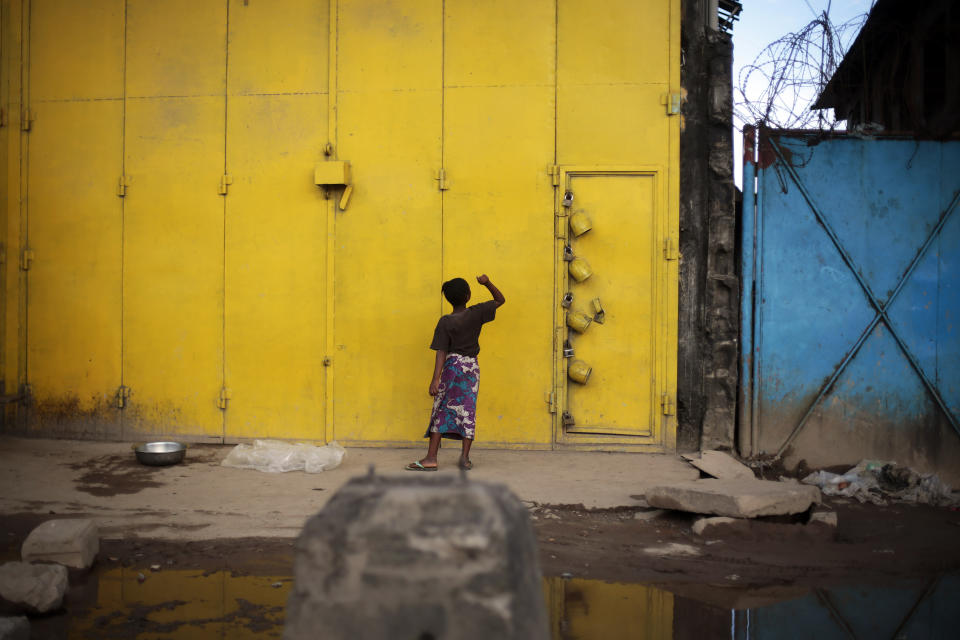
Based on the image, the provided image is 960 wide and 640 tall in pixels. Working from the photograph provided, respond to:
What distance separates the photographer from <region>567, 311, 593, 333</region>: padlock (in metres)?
6.48

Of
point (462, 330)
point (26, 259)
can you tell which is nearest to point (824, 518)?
point (462, 330)

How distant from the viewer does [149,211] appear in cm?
702

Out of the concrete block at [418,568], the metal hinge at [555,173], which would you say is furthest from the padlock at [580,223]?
the concrete block at [418,568]

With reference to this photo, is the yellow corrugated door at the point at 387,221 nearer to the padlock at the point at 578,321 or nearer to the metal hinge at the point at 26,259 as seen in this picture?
the padlock at the point at 578,321

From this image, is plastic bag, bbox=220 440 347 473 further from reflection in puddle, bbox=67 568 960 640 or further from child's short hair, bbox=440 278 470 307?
reflection in puddle, bbox=67 568 960 640

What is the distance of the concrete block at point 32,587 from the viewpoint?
3295 millimetres

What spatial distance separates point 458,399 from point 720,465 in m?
1.96

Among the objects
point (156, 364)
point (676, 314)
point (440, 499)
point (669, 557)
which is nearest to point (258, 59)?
point (156, 364)

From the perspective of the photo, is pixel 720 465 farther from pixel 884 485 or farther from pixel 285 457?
pixel 285 457

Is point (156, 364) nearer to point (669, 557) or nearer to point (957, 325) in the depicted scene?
point (669, 557)

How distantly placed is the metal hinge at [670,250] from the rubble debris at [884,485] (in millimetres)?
1985

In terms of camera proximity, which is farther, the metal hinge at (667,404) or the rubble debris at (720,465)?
the metal hinge at (667,404)

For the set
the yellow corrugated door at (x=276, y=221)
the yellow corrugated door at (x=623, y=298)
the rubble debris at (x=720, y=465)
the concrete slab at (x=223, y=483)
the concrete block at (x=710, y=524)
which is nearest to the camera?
the concrete block at (x=710, y=524)

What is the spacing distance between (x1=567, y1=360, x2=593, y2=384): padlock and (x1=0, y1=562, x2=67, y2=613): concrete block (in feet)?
13.3
